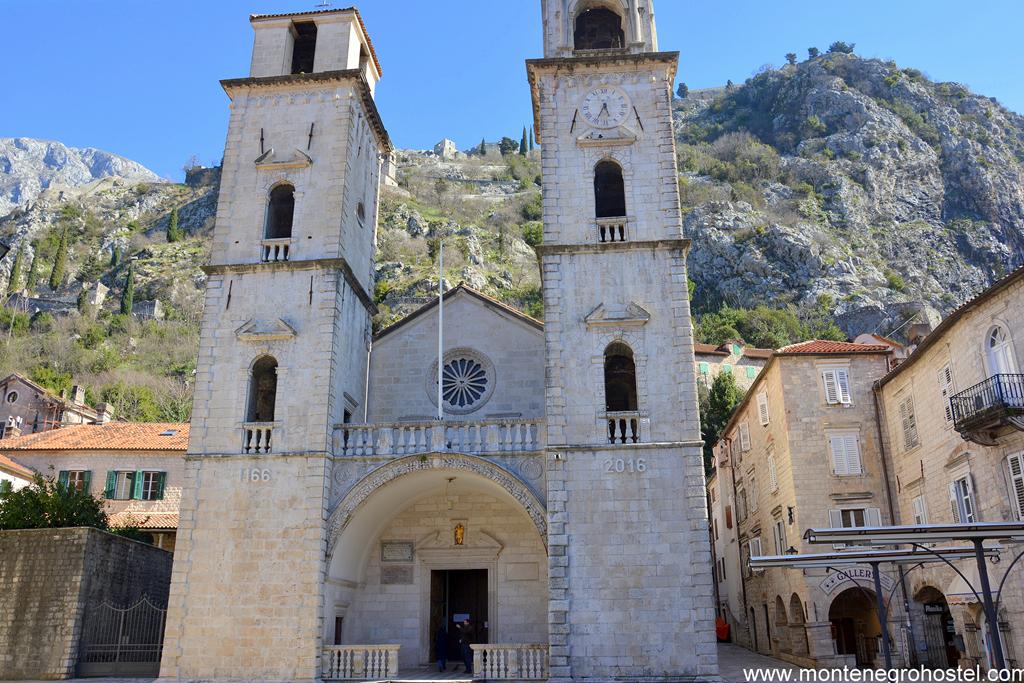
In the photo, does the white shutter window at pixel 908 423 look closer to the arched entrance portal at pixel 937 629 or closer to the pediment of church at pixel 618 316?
the arched entrance portal at pixel 937 629

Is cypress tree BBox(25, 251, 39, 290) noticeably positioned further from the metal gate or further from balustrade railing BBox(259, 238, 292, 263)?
the metal gate

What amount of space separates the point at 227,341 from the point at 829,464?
57.3 feet

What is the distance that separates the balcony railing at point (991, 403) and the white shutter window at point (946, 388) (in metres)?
1.41

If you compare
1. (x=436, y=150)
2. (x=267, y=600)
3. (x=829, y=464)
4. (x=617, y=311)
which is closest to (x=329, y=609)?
(x=267, y=600)

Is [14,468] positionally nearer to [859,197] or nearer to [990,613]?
[990,613]

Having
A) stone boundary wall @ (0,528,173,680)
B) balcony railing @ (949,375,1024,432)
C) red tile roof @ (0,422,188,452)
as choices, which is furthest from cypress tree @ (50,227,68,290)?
balcony railing @ (949,375,1024,432)

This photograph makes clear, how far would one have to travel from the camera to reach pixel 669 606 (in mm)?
17156

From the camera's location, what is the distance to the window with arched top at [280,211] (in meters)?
22.2

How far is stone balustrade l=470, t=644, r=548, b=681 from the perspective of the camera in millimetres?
17344

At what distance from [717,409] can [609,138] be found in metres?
33.7

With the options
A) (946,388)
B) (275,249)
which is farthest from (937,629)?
(275,249)

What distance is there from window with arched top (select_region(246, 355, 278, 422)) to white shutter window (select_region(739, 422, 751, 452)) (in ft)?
58.1

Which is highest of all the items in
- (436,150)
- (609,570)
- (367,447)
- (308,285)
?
(436,150)

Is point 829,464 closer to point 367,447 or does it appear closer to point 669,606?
point 669,606
